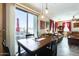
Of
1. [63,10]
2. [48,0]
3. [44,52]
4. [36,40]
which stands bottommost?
[44,52]

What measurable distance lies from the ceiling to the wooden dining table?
525 millimetres

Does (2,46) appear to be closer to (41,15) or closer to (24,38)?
(24,38)

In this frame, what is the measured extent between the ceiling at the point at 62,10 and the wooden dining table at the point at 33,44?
52cm

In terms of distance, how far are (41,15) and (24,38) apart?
0.59m

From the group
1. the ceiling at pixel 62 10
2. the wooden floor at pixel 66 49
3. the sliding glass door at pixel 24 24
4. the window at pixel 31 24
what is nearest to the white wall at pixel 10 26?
the sliding glass door at pixel 24 24

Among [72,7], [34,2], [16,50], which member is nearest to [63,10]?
[72,7]

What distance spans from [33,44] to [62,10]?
90 cm

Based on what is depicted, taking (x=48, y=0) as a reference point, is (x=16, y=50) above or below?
below

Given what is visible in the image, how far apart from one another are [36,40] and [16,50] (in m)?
0.46

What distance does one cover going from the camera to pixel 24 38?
269 cm

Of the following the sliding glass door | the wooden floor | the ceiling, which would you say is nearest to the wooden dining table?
the sliding glass door

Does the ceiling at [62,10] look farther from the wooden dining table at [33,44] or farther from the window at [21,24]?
the wooden dining table at [33,44]

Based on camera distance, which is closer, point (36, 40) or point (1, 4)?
point (1, 4)

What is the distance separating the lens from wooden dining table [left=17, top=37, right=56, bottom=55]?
8.27 feet
